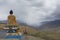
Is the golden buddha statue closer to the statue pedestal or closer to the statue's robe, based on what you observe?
the statue's robe

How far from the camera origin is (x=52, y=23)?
A: 17.0 m

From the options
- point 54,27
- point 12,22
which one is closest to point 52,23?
point 54,27

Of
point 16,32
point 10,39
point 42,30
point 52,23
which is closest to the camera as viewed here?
point 10,39

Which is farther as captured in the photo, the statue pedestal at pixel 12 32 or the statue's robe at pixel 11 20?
the statue's robe at pixel 11 20

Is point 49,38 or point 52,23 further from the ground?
point 52,23

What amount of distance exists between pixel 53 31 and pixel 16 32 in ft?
21.6

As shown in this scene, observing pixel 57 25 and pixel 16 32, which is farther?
pixel 57 25

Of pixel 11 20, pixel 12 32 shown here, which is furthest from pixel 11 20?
pixel 12 32

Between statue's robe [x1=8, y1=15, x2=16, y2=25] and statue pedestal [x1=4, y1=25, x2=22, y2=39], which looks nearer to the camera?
statue pedestal [x1=4, y1=25, x2=22, y2=39]

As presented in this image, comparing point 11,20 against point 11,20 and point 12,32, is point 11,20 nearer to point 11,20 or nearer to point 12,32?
point 11,20

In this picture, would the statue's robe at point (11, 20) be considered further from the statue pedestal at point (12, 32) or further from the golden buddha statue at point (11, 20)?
the statue pedestal at point (12, 32)

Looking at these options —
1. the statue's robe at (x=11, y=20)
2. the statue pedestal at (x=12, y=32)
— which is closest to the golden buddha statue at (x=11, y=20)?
the statue's robe at (x=11, y=20)

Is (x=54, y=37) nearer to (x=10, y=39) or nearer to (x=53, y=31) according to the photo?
(x=53, y=31)

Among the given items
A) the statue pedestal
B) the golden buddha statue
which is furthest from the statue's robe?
the statue pedestal
